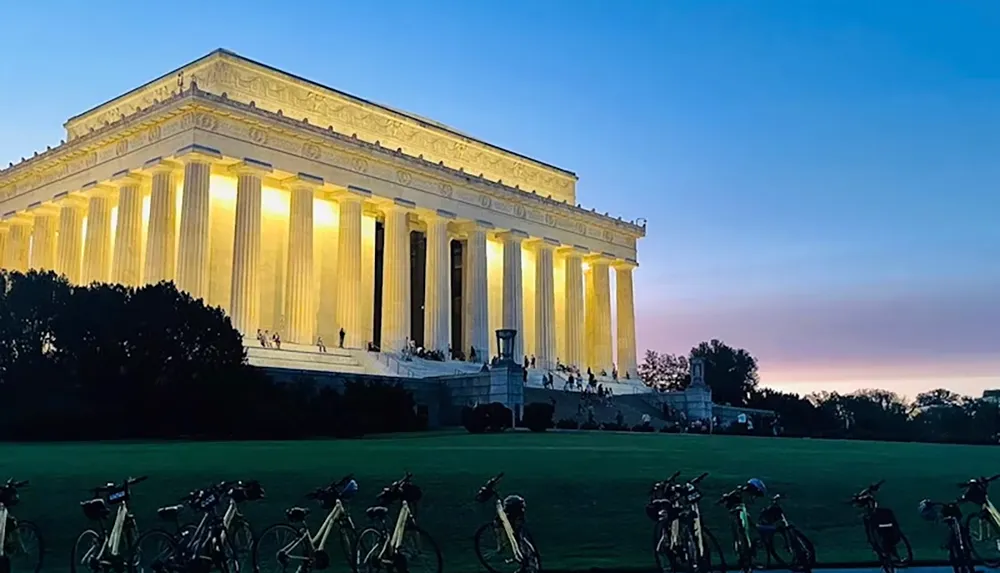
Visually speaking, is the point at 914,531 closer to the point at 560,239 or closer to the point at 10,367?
the point at 10,367

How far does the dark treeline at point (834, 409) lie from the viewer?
56.9m

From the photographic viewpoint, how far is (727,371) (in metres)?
102

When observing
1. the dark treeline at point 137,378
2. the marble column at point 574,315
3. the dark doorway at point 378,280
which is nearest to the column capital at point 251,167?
the dark doorway at point 378,280

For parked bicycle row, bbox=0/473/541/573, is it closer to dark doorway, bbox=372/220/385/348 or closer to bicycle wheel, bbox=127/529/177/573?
bicycle wheel, bbox=127/529/177/573

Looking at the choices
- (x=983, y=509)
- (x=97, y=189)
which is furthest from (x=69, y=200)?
(x=983, y=509)

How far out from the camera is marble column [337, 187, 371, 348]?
189ft

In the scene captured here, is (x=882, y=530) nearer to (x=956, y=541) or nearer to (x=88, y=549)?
A: (x=956, y=541)

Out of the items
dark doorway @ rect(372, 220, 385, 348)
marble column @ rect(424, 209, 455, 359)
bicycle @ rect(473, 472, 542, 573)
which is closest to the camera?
bicycle @ rect(473, 472, 542, 573)

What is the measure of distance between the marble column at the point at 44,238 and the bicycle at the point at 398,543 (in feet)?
185

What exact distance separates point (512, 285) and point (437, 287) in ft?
27.1

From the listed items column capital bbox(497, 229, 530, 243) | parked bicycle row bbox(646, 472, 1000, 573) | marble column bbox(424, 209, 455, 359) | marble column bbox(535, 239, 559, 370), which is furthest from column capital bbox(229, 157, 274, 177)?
parked bicycle row bbox(646, 472, 1000, 573)

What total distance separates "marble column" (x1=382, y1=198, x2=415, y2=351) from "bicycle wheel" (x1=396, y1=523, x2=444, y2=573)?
47193 mm

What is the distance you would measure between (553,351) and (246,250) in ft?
92.6

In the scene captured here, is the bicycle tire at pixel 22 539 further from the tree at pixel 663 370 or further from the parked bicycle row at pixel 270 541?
the tree at pixel 663 370
